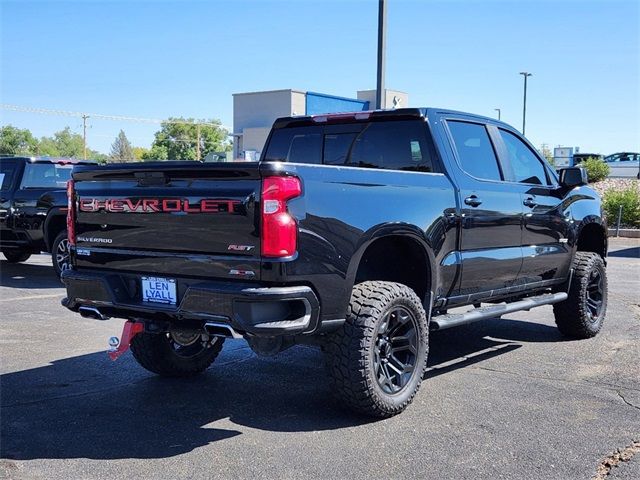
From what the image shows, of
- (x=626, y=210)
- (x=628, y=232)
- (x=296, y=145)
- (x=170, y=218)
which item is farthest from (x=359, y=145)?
(x=626, y=210)

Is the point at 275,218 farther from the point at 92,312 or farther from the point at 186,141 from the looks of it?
the point at 186,141

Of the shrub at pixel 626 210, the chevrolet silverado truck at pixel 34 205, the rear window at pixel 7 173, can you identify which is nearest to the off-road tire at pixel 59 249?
the chevrolet silverado truck at pixel 34 205

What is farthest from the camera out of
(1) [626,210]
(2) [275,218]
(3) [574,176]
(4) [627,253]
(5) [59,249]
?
(1) [626,210]

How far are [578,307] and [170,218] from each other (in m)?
4.50

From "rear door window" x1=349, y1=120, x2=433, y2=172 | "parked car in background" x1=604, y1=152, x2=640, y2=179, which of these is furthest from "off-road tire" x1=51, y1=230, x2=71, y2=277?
"parked car in background" x1=604, y1=152, x2=640, y2=179

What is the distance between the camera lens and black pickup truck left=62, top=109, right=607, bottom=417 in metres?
Answer: 4.00

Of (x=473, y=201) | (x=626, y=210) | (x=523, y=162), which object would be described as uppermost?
(x=523, y=162)

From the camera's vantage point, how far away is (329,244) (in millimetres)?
4184

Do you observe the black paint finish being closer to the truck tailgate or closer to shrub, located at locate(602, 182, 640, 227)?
the truck tailgate

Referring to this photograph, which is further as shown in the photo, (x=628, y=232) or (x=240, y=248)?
(x=628, y=232)

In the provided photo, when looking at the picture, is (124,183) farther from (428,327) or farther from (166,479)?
(428,327)

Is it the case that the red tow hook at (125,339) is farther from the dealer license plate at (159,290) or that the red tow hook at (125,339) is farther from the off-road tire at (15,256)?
the off-road tire at (15,256)

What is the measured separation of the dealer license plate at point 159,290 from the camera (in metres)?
→ 4.29

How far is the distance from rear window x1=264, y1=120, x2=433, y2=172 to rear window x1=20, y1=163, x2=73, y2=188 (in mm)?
6652
